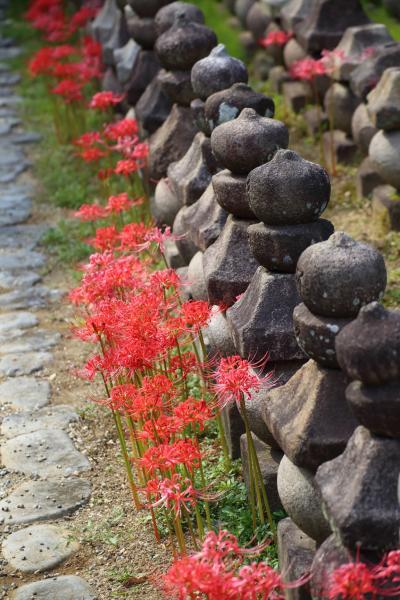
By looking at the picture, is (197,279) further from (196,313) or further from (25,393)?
(25,393)

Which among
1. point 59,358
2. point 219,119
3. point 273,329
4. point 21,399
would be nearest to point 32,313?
point 59,358

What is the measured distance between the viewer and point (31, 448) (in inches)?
191

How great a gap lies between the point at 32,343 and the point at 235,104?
1950 millimetres

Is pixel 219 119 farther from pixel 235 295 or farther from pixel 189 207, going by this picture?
pixel 235 295

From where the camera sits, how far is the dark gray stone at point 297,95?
333 inches

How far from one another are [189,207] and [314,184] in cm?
173

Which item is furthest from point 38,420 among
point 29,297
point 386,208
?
point 386,208

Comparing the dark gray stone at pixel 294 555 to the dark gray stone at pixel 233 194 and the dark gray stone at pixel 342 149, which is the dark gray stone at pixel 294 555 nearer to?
the dark gray stone at pixel 233 194

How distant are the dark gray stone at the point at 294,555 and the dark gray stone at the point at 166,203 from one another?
3.13 meters

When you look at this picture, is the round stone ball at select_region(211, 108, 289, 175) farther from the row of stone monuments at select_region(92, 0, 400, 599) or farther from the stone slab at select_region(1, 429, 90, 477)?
the stone slab at select_region(1, 429, 90, 477)

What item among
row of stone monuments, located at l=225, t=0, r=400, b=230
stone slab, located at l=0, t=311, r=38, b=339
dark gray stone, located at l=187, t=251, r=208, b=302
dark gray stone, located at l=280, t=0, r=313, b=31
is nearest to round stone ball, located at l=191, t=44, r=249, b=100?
dark gray stone, located at l=187, t=251, r=208, b=302

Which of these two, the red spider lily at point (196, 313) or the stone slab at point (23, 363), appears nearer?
the red spider lily at point (196, 313)

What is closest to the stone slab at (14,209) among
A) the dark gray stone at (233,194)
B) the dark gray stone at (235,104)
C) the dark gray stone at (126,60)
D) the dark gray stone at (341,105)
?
the dark gray stone at (126,60)

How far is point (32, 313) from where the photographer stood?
6461mm
